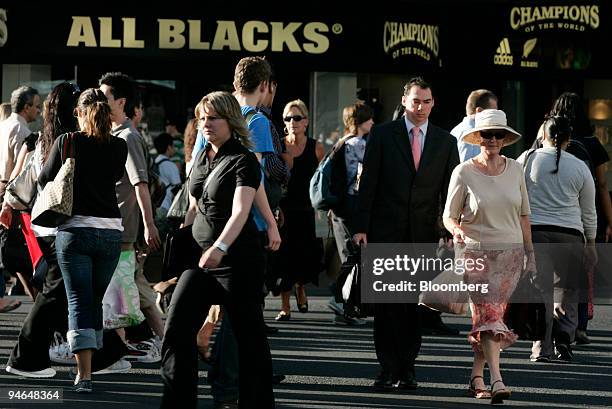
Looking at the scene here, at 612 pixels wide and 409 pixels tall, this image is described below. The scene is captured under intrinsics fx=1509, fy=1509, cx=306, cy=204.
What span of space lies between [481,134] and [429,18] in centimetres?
1037

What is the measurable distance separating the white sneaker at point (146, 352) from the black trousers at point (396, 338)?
6.14 ft

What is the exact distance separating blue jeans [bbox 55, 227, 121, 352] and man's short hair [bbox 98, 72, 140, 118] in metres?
1.48

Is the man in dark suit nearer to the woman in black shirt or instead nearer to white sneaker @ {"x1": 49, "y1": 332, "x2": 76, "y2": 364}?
the woman in black shirt

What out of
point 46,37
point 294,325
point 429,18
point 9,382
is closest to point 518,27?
point 429,18

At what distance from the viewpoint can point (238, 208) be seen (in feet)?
25.9

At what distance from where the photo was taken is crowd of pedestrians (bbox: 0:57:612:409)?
26.3ft

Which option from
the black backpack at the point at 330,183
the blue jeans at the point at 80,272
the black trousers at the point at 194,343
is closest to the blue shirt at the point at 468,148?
the black backpack at the point at 330,183

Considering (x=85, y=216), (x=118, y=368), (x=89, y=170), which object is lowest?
(x=118, y=368)

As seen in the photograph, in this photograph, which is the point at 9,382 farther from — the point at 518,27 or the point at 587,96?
the point at 587,96

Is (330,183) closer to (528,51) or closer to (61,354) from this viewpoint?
(61,354)

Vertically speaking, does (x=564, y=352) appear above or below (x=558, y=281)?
below

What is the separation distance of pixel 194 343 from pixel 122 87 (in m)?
2.97

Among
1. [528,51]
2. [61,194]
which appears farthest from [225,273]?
[528,51]

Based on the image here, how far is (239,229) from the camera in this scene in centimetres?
786
